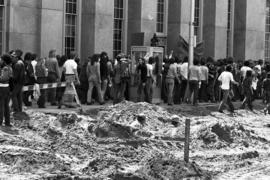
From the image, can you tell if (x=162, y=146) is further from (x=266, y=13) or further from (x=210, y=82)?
(x=266, y=13)

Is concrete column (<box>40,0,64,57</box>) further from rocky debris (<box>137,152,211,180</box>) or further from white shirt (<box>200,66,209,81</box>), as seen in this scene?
rocky debris (<box>137,152,211,180</box>)

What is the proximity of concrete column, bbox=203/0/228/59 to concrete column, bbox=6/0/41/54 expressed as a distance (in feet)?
37.5

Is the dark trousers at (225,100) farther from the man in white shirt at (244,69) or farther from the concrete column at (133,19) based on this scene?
the concrete column at (133,19)

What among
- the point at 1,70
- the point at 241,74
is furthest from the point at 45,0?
the point at 1,70

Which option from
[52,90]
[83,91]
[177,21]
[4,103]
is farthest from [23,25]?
[4,103]

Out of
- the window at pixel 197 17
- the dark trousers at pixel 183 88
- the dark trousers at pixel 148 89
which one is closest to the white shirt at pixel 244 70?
the dark trousers at pixel 183 88

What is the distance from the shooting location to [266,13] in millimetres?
38812

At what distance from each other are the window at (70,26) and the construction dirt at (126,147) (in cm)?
856

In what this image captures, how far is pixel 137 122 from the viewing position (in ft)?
58.7

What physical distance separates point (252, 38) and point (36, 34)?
49.3ft

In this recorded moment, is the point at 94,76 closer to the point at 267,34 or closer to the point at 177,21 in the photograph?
the point at 177,21

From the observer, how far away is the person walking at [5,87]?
1530cm

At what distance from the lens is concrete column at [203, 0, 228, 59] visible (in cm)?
3422

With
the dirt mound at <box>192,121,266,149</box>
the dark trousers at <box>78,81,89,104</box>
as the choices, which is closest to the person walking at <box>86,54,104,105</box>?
the dark trousers at <box>78,81,89,104</box>
